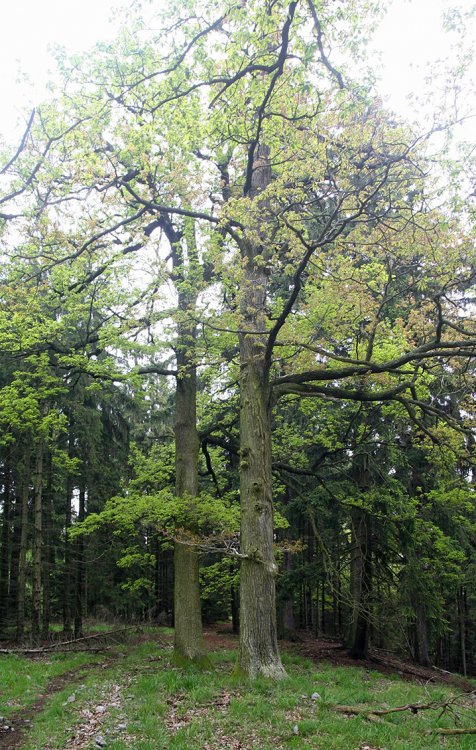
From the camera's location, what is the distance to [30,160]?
8.20 meters

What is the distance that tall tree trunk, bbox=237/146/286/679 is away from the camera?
8.15 m

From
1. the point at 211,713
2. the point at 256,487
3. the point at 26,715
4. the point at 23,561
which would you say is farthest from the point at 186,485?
the point at 23,561

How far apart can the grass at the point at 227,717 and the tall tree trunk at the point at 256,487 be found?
22.8 inches

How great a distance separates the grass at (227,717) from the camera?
5.40m

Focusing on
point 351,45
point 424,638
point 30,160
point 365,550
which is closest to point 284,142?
point 351,45

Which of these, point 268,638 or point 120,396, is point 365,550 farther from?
point 120,396

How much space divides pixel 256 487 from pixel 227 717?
136 inches

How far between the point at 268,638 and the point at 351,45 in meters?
8.49

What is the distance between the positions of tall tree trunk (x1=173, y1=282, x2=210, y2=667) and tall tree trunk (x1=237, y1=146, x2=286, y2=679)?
126 cm

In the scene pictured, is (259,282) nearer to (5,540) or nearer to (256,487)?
(256,487)

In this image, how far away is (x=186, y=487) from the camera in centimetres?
1177

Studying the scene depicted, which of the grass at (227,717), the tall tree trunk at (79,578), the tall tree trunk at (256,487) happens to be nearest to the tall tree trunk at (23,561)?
the tall tree trunk at (79,578)

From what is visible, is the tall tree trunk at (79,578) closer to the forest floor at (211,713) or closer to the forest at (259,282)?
the forest at (259,282)

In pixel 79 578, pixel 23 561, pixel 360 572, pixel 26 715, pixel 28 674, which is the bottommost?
pixel 28 674
